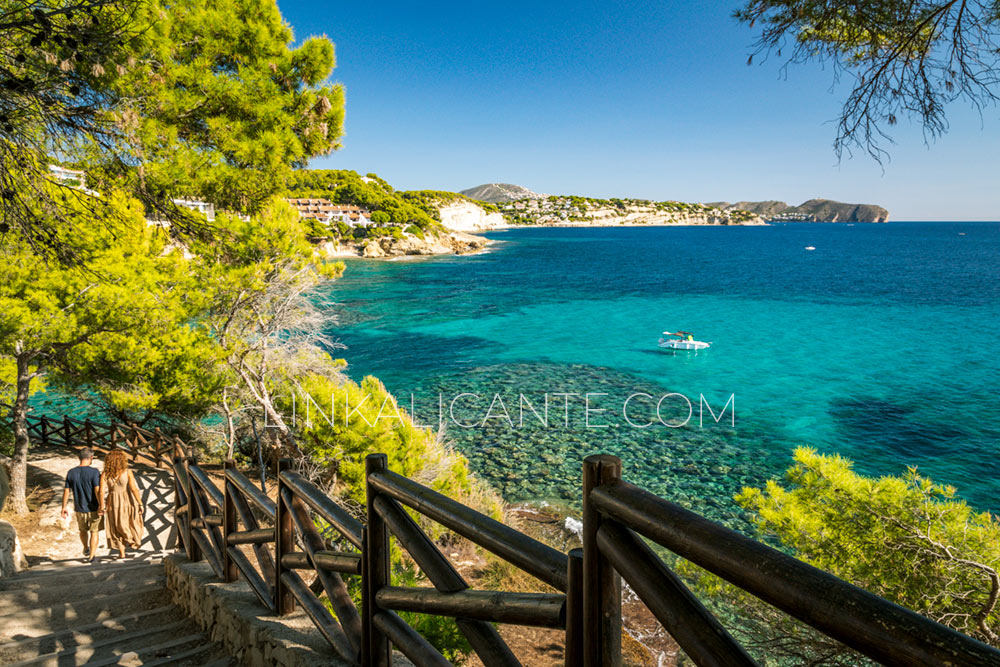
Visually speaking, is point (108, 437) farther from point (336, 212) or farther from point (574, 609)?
point (336, 212)

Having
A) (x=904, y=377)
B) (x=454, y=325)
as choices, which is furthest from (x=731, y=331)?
(x=454, y=325)

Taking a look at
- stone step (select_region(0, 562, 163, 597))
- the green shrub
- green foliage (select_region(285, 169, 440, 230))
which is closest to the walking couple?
stone step (select_region(0, 562, 163, 597))

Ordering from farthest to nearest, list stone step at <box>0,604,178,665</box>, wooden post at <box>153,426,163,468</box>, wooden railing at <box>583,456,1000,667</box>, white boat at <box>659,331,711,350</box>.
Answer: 1. white boat at <box>659,331,711,350</box>
2. wooden post at <box>153,426,163,468</box>
3. stone step at <box>0,604,178,665</box>
4. wooden railing at <box>583,456,1000,667</box>

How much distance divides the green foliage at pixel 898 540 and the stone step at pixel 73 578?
280 inches

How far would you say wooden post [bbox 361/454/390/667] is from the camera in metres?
2.30

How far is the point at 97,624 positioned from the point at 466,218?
13971cm

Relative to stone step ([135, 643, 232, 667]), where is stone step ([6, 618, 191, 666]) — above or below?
below

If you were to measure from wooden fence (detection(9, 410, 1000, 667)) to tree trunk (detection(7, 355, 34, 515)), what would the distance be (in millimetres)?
8888

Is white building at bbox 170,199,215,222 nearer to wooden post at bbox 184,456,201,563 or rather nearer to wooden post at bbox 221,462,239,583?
wooden post at bbox 184,456,201,563

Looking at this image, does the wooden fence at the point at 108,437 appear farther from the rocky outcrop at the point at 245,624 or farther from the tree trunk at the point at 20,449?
the rocky outcrop at the point at 245,624

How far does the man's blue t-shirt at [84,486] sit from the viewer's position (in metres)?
7.03

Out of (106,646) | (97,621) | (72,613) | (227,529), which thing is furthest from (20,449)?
(227,529)

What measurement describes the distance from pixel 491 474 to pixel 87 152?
36.4ft

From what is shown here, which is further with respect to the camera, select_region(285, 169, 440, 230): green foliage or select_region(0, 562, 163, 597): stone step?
select_region(285, 169, 440, 230): green foliage
